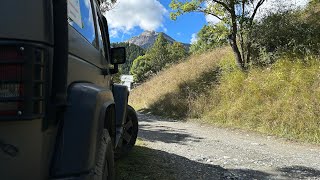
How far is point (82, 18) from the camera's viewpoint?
3430mm

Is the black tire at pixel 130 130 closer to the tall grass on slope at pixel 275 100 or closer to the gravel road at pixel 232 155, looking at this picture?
the gravel road at pixel 232 155

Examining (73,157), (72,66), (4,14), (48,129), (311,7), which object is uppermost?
(311,7)

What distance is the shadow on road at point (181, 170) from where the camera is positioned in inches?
226

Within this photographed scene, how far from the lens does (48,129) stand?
234 cm

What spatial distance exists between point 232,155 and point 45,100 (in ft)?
19.7

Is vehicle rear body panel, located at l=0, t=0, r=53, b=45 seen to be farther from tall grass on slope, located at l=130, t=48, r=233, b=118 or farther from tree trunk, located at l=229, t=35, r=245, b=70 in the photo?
tree trunk, located at l=229, t=35, r=245, b=70

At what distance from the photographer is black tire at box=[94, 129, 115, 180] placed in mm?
2724

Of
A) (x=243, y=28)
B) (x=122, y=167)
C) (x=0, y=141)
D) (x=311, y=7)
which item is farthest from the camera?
(x=311, y=7)

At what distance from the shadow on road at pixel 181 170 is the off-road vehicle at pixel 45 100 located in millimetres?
2821

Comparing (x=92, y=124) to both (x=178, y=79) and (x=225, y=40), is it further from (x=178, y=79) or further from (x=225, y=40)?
(x=178, y=79)

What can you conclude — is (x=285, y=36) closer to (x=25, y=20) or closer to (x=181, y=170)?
(x=181, y=170)

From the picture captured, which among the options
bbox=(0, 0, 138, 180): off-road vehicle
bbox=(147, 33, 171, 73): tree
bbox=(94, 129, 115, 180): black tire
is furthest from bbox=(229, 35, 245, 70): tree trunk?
bbox=(147, 33, 171, 73): tree

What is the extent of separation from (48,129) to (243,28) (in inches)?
582

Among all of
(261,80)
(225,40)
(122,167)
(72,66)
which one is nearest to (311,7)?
(225,40)
